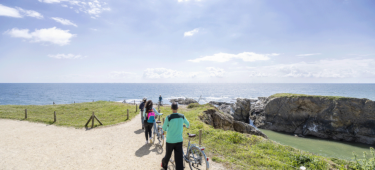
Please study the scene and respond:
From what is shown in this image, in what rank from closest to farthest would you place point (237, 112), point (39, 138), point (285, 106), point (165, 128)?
point (165, 128)
point (39, 138)
point (285, 106)
point (237, 112)

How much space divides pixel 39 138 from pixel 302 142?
123ft

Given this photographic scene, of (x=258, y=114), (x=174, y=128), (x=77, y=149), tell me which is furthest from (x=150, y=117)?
(x=258, y=114)

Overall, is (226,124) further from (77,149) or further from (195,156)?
(77,149)

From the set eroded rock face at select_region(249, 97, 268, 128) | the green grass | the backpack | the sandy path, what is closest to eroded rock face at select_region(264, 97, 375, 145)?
eroded rock face at select_region(249, 97, 268, 128)

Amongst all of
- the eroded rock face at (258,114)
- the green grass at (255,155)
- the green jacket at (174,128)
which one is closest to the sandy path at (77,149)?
the green grass at (255,155)

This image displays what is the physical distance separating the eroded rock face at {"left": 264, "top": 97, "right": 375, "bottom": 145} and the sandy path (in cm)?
3467

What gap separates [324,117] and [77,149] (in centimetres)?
4229

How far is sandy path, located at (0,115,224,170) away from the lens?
29.1 ft

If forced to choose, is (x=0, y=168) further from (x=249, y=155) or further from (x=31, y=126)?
(x=249, y=155)

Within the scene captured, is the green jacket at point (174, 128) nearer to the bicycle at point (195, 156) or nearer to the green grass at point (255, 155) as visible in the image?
the bicycle at point (195, 156)

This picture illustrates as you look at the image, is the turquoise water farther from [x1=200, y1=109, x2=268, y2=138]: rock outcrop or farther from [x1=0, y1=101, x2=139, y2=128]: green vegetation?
[x1=0, y1=101, x2=139, y2=128]: green vegetation

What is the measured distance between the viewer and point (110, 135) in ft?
46.3

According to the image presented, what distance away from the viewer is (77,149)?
10984mm

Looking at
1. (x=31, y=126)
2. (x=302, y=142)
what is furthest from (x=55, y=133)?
(x=302, y=142)
